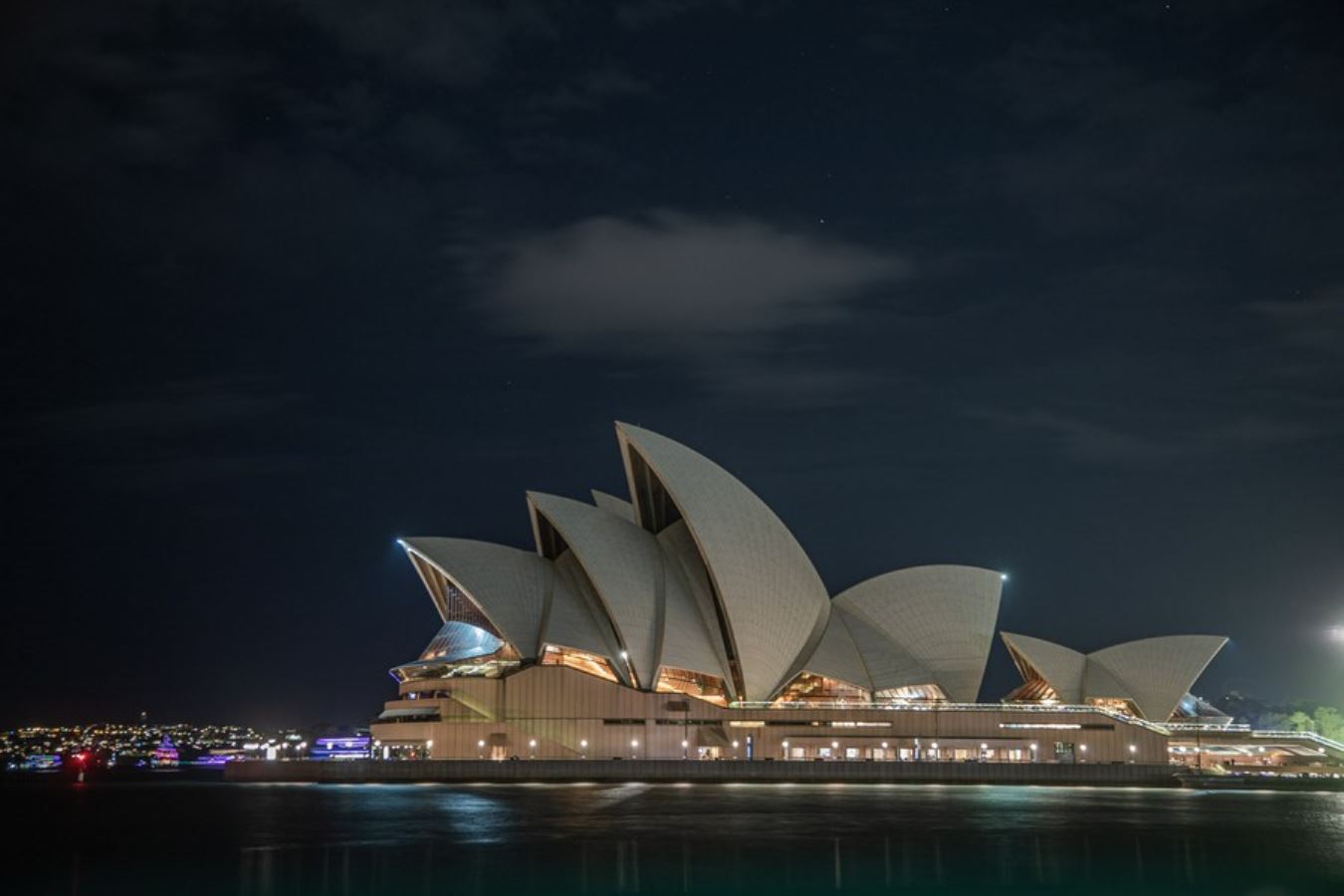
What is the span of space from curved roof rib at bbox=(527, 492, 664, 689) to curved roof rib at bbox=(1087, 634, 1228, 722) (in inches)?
1229

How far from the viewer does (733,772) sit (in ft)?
219

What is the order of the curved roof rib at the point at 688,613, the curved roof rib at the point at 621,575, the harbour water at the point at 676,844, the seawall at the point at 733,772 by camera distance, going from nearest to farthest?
the harbour water at the point at 676,844
the seawall at the point at 733,772
the curved roof rib at the point at 621,575
the curved roof rib at the point at 688,613

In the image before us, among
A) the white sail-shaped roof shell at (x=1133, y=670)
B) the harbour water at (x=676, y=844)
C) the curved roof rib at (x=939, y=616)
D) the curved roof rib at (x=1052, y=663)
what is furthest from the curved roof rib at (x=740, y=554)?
the white sail-shaped roof shell at (x=1133, y=670)

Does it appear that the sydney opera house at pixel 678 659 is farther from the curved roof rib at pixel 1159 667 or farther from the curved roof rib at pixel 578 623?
the curved roof rib at pixel 1159 667

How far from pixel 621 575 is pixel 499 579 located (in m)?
6.66

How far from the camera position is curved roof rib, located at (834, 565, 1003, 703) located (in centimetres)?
7600

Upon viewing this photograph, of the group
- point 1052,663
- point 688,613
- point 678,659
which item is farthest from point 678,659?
point 1052,663

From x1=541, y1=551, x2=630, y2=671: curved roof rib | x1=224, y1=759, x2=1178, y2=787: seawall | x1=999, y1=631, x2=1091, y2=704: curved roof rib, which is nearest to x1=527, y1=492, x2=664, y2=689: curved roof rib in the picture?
x1=541, y1=551, x2=630, y2=671: curved roof rib

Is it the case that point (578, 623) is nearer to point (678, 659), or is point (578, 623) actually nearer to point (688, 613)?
point (678, 659)

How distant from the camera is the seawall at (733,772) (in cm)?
6638

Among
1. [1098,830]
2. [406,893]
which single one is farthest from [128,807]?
[1098,830]

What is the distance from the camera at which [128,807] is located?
185 ft

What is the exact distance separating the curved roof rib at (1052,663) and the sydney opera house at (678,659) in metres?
6.24

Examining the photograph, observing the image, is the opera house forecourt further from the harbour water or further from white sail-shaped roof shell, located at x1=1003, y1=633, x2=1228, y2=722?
the harbour water
